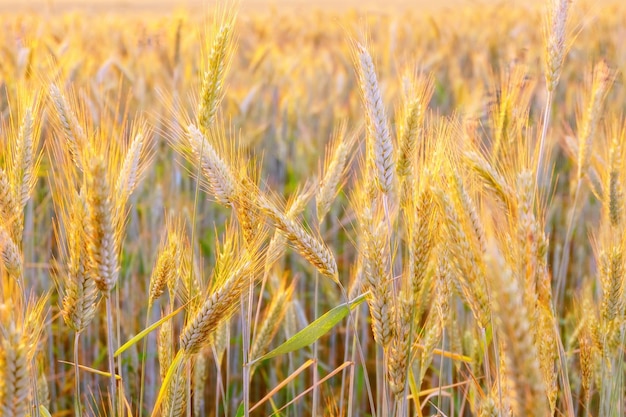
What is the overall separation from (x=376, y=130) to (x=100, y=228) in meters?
0.61

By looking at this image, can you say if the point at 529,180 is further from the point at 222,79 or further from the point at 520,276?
the point at 222,79

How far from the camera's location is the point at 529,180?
4.45 ft

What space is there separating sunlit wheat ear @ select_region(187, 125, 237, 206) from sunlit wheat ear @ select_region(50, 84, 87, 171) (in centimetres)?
22

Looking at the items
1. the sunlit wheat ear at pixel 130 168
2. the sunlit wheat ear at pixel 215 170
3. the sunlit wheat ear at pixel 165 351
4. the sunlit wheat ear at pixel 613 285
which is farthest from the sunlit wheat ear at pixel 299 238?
the sunlit wheat ear at pixel 613 285

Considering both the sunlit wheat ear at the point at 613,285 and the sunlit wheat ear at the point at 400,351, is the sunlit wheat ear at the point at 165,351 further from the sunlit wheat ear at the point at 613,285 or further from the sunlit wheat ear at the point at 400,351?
the sunlit wheat ear at the point at 613,285

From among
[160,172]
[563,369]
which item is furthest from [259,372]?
[563,369]

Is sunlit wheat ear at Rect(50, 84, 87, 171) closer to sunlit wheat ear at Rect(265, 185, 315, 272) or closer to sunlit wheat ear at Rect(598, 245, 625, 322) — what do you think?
sunlit wheat ear at Rect(265, 185, 315, 272)

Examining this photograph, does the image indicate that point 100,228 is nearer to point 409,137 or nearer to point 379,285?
point 379,285

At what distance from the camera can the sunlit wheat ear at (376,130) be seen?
150cm

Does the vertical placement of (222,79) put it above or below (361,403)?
above

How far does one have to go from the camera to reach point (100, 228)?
1239 mm

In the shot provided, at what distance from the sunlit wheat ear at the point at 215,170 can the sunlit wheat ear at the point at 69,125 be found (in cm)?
22

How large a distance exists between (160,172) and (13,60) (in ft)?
3.07

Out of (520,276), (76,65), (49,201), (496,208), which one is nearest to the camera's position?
(520,276)
